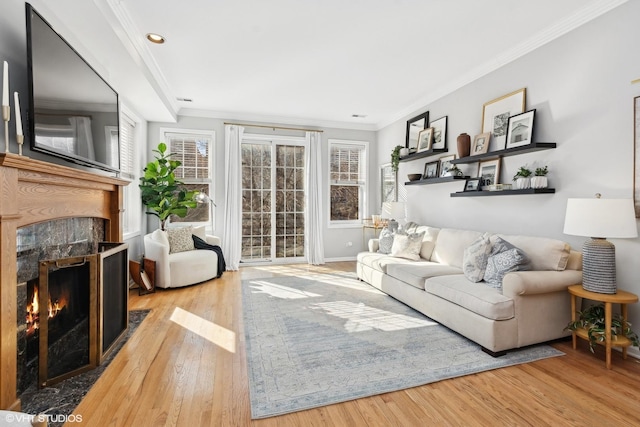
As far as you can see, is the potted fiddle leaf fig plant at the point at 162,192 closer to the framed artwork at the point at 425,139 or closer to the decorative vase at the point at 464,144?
the framed artwork at the point at 425,139

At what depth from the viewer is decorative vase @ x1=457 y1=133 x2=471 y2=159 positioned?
386 cm

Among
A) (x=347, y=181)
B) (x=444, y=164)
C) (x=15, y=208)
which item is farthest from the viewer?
(x=347, y=181)

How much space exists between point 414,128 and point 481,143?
61.9 inches

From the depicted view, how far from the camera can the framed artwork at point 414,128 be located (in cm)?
485

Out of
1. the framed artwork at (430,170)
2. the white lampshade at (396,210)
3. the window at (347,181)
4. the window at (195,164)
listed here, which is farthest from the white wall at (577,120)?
the window at (195,164)

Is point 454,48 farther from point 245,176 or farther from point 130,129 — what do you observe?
point 130,129

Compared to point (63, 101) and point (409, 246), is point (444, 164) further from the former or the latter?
point (63, 101)

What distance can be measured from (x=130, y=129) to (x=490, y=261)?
5151 millimetres

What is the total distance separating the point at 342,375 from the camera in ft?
6.97

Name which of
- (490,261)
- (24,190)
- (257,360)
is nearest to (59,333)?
(24,190)

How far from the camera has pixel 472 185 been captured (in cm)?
383

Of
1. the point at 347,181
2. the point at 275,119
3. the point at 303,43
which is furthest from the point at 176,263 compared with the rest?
the point at 347,181

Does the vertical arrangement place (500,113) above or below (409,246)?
above

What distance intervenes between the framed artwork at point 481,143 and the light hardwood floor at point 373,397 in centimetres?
214
